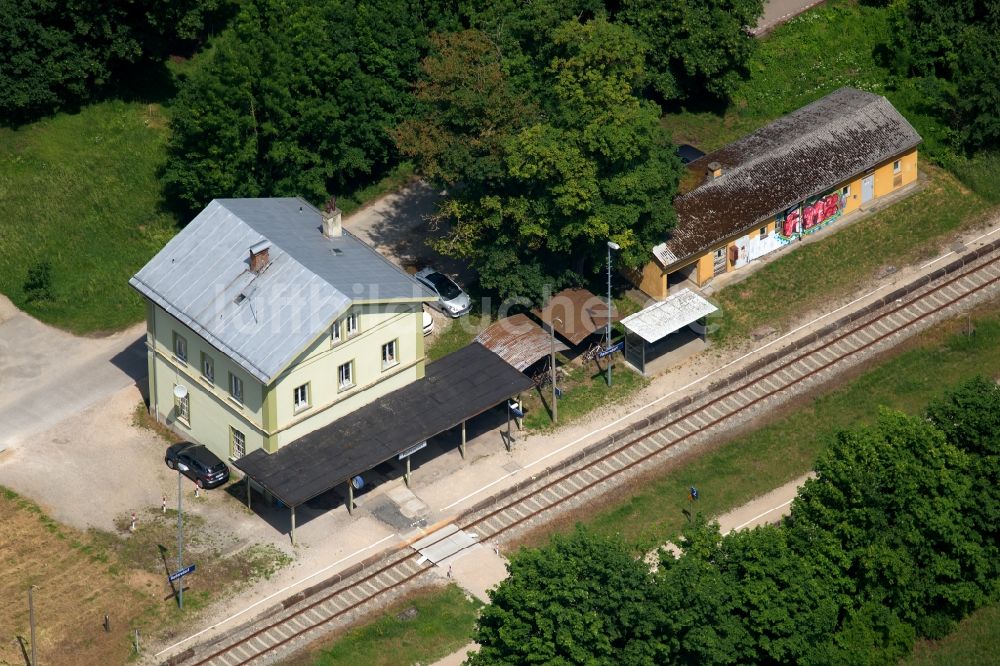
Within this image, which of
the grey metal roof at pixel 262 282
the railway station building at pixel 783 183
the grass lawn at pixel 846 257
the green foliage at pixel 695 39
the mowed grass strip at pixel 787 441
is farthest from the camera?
the green foliage at pixel 695 39

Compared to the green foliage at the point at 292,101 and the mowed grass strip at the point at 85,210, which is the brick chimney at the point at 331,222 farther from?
the mowed grass strip at the point at 85,210

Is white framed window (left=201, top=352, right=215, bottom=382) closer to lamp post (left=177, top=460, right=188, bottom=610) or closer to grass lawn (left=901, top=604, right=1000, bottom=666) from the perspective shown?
lamp post (left=177, top=460, right=188, bottom=610)

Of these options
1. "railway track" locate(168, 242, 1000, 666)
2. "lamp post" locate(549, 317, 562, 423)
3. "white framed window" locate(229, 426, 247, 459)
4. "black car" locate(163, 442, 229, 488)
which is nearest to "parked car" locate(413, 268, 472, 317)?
"lamp post" locate(549, 317, 562, 423)

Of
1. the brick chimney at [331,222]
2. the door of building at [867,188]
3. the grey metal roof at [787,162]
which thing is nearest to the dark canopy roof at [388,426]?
the brick chimney at [331,222]

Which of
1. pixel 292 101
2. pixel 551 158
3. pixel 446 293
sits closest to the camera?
pixel 551 158

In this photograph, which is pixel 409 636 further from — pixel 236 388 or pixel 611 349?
pixel 611 349

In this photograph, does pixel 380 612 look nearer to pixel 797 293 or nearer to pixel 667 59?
pixel 797 293

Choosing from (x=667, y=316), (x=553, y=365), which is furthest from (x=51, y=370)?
(x=667, y=316)
